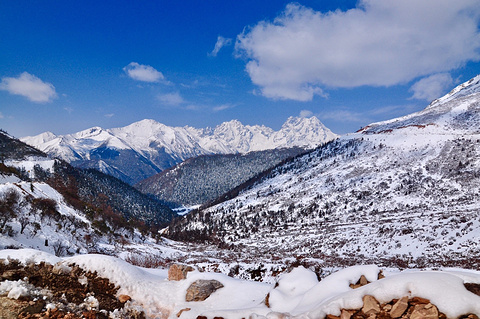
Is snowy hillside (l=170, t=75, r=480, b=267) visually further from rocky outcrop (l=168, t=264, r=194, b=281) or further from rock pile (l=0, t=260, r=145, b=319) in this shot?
rock pile (l=0, t=260, r=145, b=319)

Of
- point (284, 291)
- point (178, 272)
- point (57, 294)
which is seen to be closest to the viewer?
point (57, 294)

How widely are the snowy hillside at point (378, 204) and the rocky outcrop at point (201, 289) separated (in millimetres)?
25548

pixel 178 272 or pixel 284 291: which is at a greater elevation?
pixel 284 291

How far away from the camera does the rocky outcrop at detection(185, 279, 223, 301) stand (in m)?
11.5

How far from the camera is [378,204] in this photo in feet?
299

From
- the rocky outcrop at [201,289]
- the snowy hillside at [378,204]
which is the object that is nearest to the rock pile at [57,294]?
the rocky outcrop at [201,289]

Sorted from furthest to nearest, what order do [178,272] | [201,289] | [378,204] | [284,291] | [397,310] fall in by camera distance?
[378,204]
[178,272]
[201,289]
[284,291]
[397,310]

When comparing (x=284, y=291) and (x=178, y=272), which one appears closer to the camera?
(x=284, y=291)

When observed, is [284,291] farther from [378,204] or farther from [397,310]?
[378,204]

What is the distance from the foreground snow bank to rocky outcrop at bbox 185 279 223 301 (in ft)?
0.75

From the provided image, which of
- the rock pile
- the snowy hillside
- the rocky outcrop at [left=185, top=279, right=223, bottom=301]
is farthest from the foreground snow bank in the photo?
the snowy hillside

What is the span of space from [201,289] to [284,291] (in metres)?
4.16

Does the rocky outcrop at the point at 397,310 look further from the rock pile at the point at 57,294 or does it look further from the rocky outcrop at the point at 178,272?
the rocky outcrop at the point at 178,272

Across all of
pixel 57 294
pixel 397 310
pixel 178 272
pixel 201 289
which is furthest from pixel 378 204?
pixel 57 294
